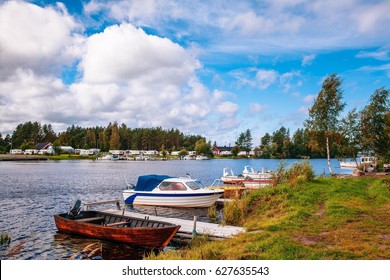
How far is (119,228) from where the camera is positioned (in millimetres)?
15938

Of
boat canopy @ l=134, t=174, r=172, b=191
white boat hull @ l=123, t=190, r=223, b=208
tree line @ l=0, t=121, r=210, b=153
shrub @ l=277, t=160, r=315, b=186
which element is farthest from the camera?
tree line @ l=0, t=121, r=210, b=153

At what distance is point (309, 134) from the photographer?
39.1 meters

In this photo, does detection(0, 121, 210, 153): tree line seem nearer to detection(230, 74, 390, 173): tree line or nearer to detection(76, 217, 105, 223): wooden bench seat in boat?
detection(230, 74, 390, 173): tree line

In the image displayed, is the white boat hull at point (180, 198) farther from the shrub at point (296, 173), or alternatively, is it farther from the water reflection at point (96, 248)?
the water reflection at point (96, 248)

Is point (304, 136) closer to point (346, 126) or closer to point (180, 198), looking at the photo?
point (346, 126)

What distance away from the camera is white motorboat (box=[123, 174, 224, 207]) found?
26.7 metres

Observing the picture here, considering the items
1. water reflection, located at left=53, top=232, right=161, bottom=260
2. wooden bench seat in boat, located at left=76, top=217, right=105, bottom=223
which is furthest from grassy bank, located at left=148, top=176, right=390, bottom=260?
wooden bench seat in boat, located at left=76, top=217, right=105, bottom=223

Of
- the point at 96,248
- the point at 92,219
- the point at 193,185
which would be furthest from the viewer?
the point at 193,185

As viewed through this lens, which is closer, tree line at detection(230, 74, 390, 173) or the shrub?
the shrub

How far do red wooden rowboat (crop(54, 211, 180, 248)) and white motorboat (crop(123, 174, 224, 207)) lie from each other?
8029 mm

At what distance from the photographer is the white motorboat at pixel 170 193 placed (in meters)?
26.7

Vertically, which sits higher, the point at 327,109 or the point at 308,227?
the point at 327,109

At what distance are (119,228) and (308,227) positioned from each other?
8473 millimetres

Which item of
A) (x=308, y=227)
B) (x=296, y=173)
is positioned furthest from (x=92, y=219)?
(x=296, y=173)
